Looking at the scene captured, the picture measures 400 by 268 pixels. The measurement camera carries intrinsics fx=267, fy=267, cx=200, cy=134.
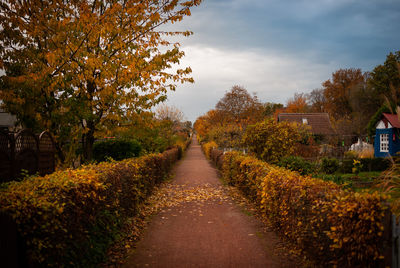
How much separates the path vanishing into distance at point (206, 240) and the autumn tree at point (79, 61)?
369 cm

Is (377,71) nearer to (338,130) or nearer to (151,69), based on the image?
(338,130)

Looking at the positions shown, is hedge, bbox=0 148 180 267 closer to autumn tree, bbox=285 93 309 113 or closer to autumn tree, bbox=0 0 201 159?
autumn tree, bbox=0 0 201 159

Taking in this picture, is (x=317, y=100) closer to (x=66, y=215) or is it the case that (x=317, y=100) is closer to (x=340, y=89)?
(x=340, y=89)

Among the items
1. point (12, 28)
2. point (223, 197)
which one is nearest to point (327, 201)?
point (223, 197)

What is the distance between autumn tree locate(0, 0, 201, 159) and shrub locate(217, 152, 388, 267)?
543 cm

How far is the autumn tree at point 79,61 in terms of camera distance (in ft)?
24.0

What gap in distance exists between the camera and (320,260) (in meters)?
3.62

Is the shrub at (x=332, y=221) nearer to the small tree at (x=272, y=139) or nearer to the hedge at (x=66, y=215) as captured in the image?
the hedge at (x=66, y=215)

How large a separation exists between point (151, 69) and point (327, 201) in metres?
6.44

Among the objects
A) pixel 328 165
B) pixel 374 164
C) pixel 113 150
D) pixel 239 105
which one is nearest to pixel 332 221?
pixel 113 150

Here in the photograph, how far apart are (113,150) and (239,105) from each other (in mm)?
26026

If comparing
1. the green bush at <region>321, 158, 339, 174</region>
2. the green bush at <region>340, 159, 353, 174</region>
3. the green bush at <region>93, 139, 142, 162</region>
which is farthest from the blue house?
the green bush at <region>93, 139, 142, 162</region>

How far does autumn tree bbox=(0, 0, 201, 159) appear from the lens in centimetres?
730

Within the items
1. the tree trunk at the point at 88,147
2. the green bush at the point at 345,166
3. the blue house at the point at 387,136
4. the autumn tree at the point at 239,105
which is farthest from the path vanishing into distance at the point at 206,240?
the autumn tree at the point at 239,105
